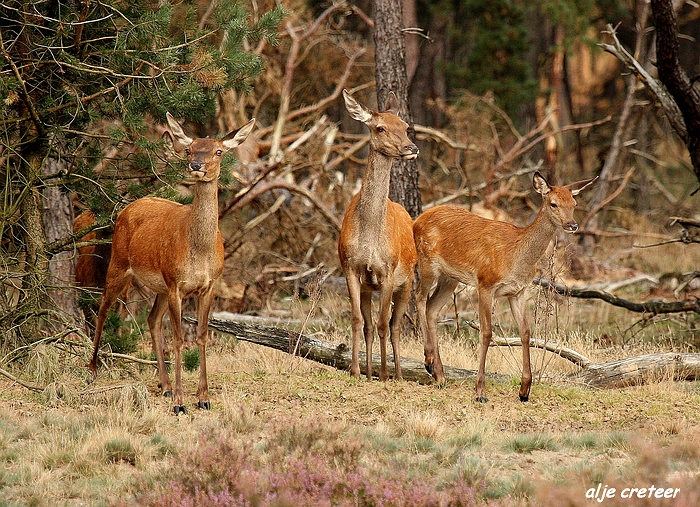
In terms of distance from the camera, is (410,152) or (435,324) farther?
(435,324)

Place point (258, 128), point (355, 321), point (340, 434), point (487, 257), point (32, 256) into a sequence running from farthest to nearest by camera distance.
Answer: point (258, 128)
point (32, 256)
point (355, 321)
point (487, 257)
point (340, 434)

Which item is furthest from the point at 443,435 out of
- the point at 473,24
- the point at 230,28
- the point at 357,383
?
the point at 473,24

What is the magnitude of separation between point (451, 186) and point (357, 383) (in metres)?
12.8

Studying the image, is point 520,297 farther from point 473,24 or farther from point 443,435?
point 473,24

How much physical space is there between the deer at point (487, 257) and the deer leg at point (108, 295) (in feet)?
10.6

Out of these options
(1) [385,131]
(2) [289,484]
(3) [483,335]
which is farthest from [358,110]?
(2) [289,484]

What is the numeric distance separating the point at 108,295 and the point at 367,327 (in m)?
2.74

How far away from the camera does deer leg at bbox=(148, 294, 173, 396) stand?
9.38 meters

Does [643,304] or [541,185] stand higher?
[541,185]

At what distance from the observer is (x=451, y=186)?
2197cm

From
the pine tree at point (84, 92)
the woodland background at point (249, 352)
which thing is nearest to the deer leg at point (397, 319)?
the woodland background at point (249, 352)

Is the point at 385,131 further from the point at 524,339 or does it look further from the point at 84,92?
the point at 84,92

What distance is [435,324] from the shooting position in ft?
34.4

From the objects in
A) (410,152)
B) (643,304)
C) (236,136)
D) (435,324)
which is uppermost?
(236,136)
